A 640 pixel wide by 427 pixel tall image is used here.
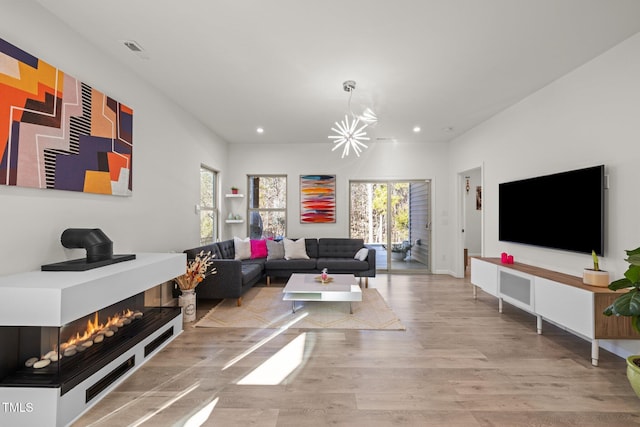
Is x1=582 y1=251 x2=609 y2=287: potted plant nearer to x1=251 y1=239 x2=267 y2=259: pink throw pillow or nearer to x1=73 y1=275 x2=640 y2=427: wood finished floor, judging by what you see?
x1=73 y1=275 x2=640 y2=427: wood finished floor

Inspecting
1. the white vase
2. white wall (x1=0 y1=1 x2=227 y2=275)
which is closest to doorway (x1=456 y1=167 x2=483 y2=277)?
white wall (x1=0 y1=1 x2=227 y2=275)

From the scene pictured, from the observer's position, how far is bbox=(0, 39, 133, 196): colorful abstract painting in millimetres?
1793

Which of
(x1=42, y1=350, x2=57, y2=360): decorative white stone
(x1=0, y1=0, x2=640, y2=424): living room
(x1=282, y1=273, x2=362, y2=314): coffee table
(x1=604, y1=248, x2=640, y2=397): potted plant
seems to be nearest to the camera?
(x1=42, y1=350, x2=57, y2=360): decorative white stone

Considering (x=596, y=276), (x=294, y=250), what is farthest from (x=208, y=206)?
(x=596, y=276)

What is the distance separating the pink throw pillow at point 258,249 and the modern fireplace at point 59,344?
303cm

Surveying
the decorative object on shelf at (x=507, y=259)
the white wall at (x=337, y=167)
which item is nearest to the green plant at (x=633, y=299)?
the decorative object on shelf at (x=507, y=259)

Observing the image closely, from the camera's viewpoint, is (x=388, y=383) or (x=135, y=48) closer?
(x=388, y=383)

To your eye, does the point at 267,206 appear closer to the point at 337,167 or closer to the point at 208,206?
the point at 208,206

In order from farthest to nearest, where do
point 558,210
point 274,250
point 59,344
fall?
1. point 274,250
2. point 558,210
3. point 59,344

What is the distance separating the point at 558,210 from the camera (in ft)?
9.93

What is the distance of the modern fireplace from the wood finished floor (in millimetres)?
165

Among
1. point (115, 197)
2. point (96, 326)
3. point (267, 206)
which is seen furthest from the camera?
point (267, 206)

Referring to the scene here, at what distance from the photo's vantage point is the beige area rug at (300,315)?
10.2ft

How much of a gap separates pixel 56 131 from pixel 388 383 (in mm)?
3073
